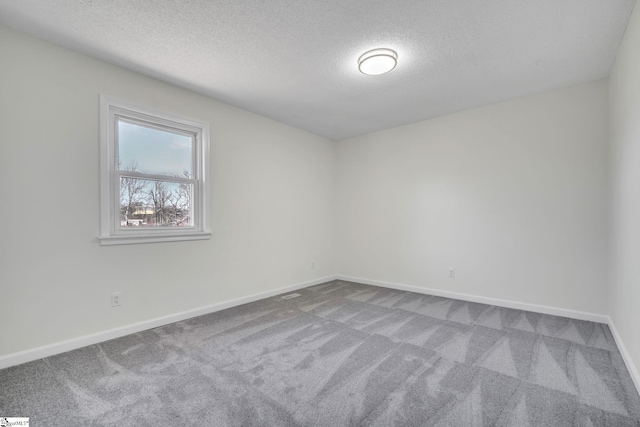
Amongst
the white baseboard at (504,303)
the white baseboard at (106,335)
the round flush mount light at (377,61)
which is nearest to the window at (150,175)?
the white baseboard at (106,335)

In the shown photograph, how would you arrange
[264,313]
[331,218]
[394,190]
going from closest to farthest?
1. [264,313]
2. [394,190]
3. [331,218]

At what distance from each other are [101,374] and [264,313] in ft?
5.28

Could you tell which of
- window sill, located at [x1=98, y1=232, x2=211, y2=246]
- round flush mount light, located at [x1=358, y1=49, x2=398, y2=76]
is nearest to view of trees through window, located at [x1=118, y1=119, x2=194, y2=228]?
window sill, located at [x1=98, y1=232, x2=211, y2=246]

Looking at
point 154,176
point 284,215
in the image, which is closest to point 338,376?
point 154,176

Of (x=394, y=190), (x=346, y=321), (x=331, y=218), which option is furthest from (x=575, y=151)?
(x=331, y=218)

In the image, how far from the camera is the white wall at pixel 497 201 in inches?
122

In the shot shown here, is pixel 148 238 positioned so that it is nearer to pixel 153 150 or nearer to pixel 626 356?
pixel 153 150

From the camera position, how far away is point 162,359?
230 cm

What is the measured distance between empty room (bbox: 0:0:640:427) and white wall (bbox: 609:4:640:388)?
0.04m

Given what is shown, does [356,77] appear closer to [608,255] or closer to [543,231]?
[543,231]

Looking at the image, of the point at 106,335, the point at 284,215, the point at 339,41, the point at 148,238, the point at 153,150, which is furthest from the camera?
the point at 284,215

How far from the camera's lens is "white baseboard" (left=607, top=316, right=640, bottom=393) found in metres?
1.90

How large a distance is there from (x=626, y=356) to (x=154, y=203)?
432cm

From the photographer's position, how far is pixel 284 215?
14.5 ft
